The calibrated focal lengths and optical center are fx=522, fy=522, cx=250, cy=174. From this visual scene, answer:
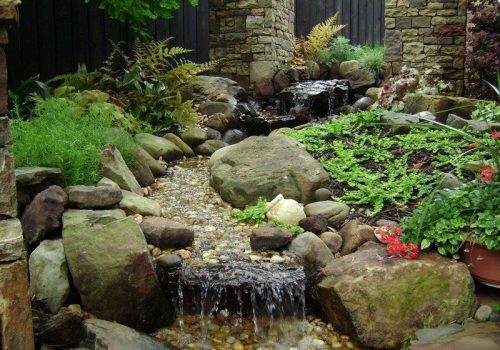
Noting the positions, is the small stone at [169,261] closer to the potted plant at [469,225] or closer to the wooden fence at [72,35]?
the potted plant at [469,225]

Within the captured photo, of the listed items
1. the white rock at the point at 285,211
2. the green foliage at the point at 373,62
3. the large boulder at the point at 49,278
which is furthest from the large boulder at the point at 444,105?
the large boulder at the point at 49,278

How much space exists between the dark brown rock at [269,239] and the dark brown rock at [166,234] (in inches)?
20.6

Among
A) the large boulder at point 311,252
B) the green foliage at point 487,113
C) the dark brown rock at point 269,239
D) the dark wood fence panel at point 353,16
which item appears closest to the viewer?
the large boulder at point 311,252

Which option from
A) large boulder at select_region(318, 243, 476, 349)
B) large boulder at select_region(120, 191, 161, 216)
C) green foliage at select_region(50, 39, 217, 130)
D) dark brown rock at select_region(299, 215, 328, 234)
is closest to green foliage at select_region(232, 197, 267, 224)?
dark brown rock at select_region(299, 215, 328, 234)

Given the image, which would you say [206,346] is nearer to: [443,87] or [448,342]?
[448,342]

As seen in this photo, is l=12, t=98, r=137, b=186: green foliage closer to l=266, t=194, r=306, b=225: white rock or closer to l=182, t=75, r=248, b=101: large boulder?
l=266, t=194, r=306, b=225: white rock

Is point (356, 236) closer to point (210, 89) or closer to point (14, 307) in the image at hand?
point (14, 307)

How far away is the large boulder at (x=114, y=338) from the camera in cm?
308

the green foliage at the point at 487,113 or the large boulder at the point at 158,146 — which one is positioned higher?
the green foliage at the point at 487,113

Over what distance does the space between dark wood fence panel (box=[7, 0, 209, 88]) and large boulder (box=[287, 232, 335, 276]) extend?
186 inches

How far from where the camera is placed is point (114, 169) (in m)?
4.84

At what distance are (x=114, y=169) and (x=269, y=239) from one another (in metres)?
1.64

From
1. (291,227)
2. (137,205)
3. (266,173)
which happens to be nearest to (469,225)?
(291,227)

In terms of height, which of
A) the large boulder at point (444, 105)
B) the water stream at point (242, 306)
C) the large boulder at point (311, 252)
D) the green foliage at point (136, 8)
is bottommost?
the water stream at point (242, 306)
